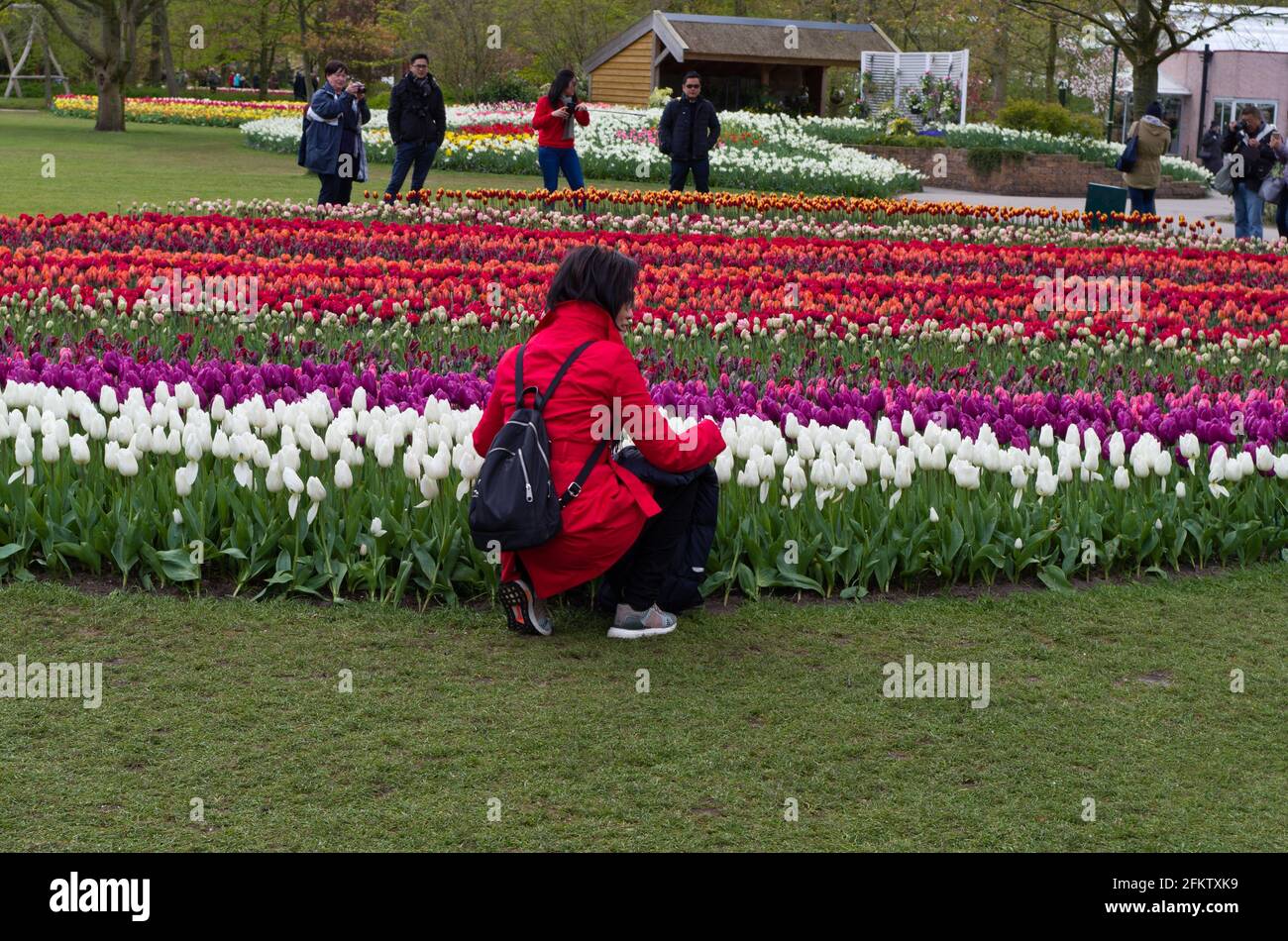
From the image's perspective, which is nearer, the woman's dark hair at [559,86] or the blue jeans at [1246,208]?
the woman's dark hair at [559,86]

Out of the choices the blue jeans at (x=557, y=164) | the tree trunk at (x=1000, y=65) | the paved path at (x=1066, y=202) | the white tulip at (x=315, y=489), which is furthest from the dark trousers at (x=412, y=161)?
the tree trunk at (x=1000, y=65)

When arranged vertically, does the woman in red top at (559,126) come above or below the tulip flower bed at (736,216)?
above

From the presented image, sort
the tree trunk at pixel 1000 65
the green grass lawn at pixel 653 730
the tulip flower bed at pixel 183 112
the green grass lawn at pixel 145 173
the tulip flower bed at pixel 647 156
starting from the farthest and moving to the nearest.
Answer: the tree trunk at pixel 1000 65, the tulip flower bed at pixel 183 112, the tulip flower bed at pixel 647 156, the green grass lawn at pixel 145 173, the green grass lawn at pixel 653 730

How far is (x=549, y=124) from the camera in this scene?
1836cm

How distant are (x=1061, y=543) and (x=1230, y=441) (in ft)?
4.18

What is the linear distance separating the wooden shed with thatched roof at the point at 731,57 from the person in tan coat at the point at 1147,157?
87.7 feet

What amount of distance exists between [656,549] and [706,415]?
1334 millimetres

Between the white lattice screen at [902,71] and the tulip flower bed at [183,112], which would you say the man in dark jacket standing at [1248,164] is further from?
the tulip flower bed at [183,112]

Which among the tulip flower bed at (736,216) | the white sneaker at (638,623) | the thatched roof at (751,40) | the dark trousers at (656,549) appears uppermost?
the thatched roof at (751,40)

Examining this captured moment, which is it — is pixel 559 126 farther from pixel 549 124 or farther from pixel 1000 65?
pixel 1000 65

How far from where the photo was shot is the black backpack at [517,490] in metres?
5.17

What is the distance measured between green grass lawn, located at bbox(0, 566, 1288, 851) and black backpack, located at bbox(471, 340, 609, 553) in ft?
1.47

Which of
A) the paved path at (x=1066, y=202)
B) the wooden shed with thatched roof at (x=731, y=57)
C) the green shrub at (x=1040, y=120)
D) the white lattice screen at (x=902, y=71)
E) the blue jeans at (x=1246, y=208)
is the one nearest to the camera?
the blue jeans at (x=1246, y=208)

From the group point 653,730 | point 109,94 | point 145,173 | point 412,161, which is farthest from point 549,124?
point 109,94
